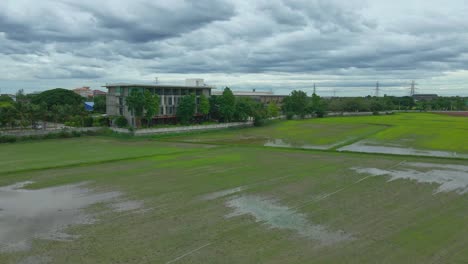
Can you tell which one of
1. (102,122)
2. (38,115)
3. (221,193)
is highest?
(38,115)

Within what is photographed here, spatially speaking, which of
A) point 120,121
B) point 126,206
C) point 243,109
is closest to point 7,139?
point 120,121

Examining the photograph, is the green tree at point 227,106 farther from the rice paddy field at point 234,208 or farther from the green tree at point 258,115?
the rice paddy field at point 234,208

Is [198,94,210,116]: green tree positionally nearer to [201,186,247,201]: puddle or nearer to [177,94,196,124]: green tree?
[177,94,196,124]: green tree

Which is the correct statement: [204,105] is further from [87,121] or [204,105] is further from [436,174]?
[436,174]

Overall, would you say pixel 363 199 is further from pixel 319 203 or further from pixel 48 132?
pixel 48 132

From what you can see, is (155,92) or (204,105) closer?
(155,92)

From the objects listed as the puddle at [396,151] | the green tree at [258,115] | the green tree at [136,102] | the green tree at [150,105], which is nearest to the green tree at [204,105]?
the green tree at [258,115]
